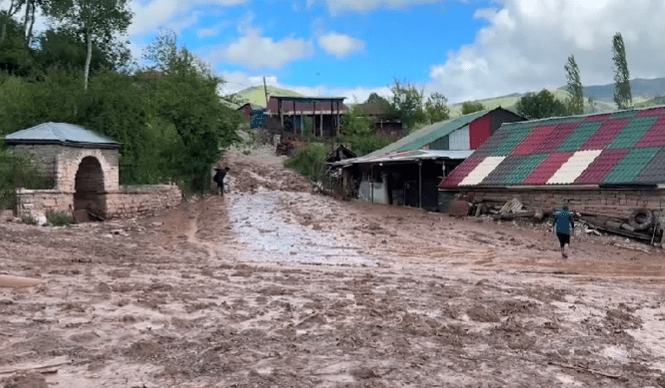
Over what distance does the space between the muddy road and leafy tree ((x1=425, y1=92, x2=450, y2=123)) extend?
3943 cm

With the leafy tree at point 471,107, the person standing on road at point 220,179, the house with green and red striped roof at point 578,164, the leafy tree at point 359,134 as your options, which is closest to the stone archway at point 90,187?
the person standing on road at point 220,179

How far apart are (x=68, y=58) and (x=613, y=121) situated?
31413 mm

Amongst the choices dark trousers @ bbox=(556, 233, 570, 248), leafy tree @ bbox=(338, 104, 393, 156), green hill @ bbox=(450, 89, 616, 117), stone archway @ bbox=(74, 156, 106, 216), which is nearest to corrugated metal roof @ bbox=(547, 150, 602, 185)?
green hill @ bbox=(450, 89, 616, 117)

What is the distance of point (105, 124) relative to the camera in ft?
69.7

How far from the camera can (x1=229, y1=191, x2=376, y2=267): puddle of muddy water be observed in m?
13.6

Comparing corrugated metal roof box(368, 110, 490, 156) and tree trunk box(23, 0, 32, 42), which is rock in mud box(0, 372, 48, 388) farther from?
tree trunk box(23, 0, 32, 42)

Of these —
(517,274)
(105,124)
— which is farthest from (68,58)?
(517,274)

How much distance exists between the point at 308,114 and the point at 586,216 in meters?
35.5

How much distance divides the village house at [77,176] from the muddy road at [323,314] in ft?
6.16

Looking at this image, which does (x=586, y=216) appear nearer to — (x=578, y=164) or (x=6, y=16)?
→ (x=578, y=164)

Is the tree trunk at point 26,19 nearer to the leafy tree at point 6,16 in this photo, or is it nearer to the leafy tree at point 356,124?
the leafy tree at point 6,16

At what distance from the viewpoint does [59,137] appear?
17.5m

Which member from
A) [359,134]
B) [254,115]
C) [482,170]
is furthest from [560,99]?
[482,170]

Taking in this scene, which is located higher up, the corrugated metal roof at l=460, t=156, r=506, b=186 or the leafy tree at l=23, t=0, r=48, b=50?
the leafy tree at l=23, t=0, r=48, b=50
